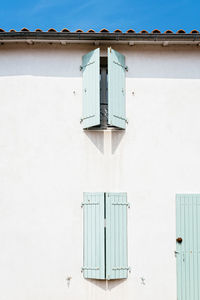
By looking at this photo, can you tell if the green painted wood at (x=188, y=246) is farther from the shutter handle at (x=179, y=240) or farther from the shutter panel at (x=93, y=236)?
the shutter panel at (x=93, y=236)

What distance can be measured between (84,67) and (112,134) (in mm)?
1643

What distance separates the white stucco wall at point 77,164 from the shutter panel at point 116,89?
202 mm

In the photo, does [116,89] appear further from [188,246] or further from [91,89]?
[188,246]

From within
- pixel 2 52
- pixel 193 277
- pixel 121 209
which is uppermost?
pixel 2 52

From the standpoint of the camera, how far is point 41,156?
213 inches

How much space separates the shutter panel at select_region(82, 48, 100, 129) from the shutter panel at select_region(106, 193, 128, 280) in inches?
65.4

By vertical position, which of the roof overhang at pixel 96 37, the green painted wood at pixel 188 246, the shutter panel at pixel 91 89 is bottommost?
the green painted wood at pixel 188 246

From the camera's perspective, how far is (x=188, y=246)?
5172mm

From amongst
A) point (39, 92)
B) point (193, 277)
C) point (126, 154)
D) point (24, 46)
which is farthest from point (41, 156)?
point (193, 277)

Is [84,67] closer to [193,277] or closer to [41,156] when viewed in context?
[41,156]

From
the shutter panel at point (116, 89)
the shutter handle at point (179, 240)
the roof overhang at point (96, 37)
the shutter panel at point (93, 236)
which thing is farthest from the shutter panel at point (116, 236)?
the roof overhang at point (96, 37)

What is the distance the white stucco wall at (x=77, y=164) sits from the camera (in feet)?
17.1

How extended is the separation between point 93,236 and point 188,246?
6.59 ft

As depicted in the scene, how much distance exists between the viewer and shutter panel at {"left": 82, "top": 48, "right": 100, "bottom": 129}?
5.22m
